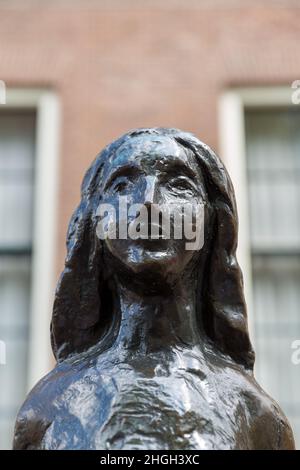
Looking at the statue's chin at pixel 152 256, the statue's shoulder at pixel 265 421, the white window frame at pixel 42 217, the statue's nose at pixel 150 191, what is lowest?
the statue's shoulder at pixel 265 421

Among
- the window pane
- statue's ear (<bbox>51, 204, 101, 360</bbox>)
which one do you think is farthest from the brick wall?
statue's ear (<bbox>51, 204, 101, 360</bbox>)

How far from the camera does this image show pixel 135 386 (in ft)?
6.46

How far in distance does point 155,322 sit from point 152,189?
0.92 ft

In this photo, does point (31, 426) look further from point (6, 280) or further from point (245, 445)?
point (6, 280)

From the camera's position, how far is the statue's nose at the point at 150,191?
6.70ft

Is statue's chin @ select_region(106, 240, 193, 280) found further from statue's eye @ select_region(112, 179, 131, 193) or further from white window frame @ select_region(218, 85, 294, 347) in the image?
white window frame @ select_region(218, 85, 294, 347)

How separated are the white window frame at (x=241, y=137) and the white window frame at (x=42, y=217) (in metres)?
1.33

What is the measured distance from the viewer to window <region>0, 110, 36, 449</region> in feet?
24.7

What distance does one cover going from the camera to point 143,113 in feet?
25.9

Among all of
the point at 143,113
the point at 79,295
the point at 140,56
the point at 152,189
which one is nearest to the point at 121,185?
the point at 152,189

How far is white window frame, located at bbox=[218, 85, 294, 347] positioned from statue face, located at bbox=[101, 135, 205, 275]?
16.8ft

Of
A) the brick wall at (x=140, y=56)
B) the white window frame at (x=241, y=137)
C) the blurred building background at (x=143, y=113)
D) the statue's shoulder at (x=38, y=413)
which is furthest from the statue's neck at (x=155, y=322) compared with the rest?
the brick wall at (x=140, y=56)

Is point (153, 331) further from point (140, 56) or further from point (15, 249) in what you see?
point (140, 56)

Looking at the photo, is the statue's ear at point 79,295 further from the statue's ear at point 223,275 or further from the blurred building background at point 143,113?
the blurred building background at point 143,113
